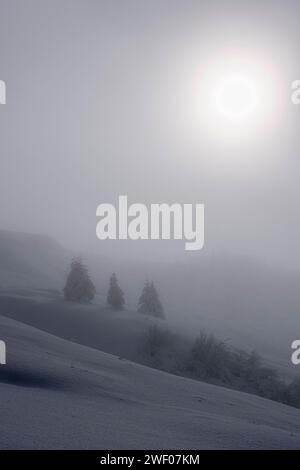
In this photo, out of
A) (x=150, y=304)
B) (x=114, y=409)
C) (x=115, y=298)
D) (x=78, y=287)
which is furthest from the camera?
(x=150, y=304)

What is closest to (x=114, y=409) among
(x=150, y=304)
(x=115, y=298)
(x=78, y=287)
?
(x=115, y=298)

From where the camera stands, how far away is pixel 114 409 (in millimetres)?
14781

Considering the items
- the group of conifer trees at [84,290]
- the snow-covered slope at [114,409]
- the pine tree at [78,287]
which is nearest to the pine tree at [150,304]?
the group of conifer trees at [84,290]

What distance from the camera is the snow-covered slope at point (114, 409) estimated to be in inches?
463

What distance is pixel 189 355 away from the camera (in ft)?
130

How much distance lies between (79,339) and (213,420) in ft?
106

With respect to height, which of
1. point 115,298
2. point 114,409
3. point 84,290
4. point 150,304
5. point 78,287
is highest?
point 78,287

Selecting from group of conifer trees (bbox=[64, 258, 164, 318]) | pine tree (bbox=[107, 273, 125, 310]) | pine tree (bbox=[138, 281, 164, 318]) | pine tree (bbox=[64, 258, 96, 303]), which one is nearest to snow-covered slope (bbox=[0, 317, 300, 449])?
pine tree (bbox=[107, 273, 125, 310])

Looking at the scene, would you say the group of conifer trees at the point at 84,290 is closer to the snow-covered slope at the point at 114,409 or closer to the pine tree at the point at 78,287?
the pine tree at the point at 78,287

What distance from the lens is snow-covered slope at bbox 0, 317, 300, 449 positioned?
11.8m

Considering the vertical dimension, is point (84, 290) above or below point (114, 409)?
above

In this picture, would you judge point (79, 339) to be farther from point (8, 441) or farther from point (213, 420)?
point (8, 441)

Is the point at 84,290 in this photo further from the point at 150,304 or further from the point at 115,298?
the point at 150,304

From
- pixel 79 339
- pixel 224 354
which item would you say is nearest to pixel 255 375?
pixel 224 354
